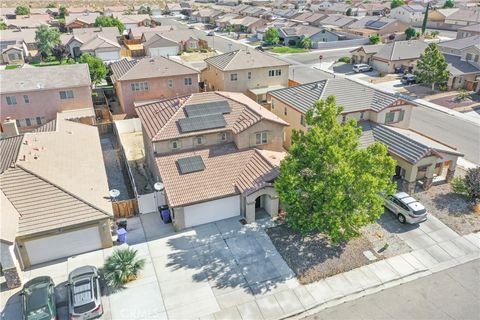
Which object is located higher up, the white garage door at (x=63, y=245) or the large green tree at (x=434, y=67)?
the large green tree at (x=434, y=67)

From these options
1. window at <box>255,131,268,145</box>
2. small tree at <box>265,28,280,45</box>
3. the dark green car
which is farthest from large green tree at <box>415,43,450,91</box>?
the dark green car

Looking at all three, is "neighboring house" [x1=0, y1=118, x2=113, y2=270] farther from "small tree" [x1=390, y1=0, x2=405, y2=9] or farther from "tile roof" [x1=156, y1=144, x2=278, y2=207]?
"small tree" [x1=390, y1=0, x2=405, y2=9]

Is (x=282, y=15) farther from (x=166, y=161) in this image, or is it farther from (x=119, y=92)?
(x=166, y=161)

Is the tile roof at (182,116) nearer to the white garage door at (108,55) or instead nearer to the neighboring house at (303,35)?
the white garage door at (108,55)

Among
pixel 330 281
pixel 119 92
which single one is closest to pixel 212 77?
pixel 119 92

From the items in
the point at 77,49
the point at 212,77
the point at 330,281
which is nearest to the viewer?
the point at 330,281

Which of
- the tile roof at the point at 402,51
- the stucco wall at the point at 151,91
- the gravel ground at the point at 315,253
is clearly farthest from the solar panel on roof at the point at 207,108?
the tile roof at the point at 402,51
